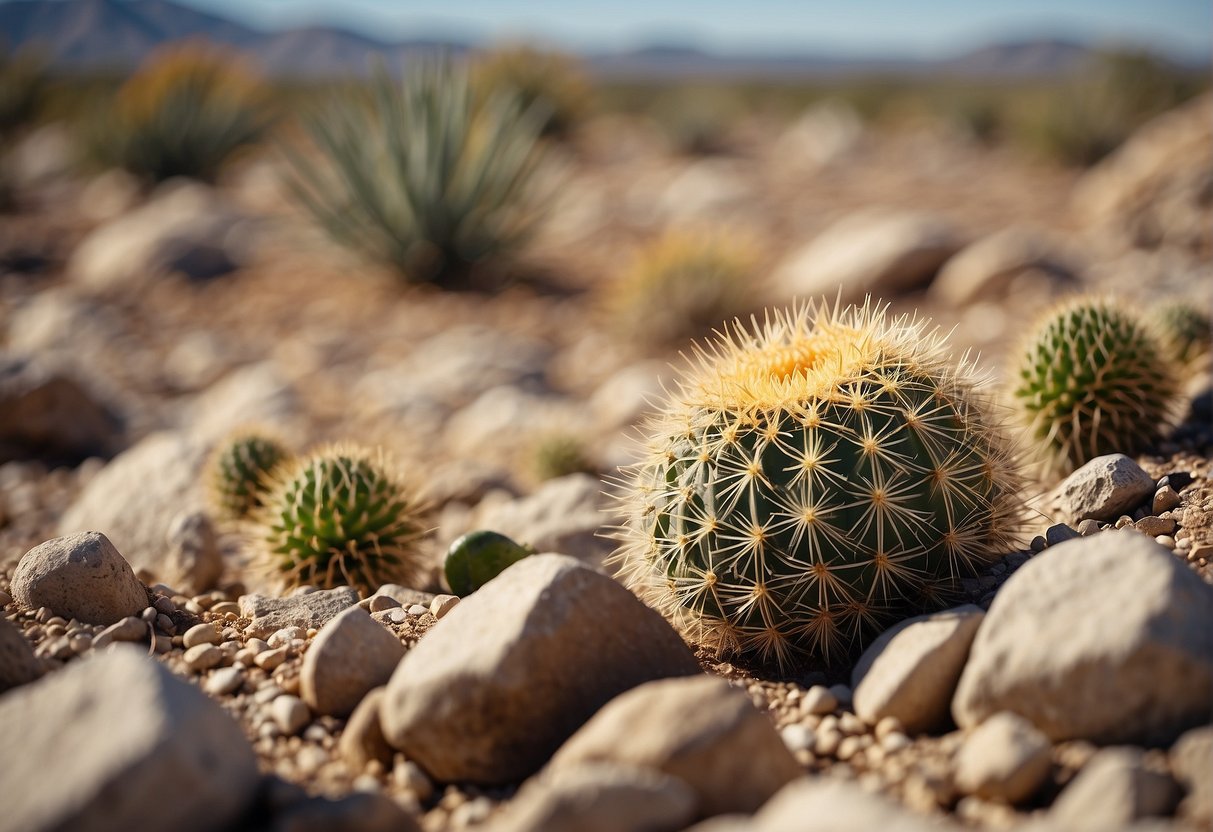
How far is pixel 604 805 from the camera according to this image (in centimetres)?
181

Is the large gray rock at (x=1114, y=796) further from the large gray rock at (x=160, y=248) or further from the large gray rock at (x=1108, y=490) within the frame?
the large gray rock at (x=160, y=248)

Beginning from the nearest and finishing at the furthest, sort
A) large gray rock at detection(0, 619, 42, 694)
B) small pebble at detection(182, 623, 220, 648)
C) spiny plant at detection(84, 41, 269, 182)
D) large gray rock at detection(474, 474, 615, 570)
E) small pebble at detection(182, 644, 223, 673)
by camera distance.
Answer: large gray rock at detection(0, 619, 42, 694) < small pebble at detection(182, 644, 223, 673) < small pebble at detection(182, 623, 220, 648) < large gray rock at detection(474, 474, 615, 570) < spiny plant at detection(84, 41, 269, 182)

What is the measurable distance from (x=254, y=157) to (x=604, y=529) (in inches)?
473

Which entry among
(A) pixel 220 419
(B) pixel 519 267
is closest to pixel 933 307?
(B) pixel 519 267

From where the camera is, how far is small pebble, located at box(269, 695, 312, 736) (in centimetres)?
251

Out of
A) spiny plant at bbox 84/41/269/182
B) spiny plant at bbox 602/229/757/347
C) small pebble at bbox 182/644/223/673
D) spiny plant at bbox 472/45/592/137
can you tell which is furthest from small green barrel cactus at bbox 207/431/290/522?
spiny plant at bbox 472/45/592/137

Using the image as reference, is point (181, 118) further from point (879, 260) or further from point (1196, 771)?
point (1196, 771)

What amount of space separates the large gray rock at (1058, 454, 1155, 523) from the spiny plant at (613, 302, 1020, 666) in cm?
40

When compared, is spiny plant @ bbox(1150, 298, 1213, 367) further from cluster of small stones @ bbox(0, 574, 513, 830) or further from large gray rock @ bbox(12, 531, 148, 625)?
large gray rock @ bbox(12, 531, 148, 625)

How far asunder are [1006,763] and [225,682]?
1.98 metres

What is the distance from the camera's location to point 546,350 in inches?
293

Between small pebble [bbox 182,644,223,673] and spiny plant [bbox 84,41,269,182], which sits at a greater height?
spiny plant [bbox 84,41,269,182]

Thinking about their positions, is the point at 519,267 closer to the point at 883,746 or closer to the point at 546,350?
the point at 546,350

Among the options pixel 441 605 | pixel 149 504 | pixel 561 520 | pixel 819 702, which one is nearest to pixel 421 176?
pixel 149 504
